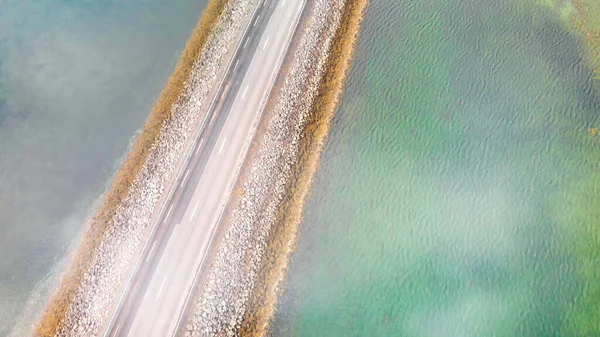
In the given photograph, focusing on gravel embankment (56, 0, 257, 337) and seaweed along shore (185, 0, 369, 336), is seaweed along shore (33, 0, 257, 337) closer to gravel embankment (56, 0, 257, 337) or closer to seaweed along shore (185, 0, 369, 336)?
gravel embankment (56, 0, 257, 337)

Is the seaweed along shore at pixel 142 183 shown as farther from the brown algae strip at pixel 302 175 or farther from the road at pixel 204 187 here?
the brown algae strip at pixel 302 175

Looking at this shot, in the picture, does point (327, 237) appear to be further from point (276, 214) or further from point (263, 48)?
point (263, 48)

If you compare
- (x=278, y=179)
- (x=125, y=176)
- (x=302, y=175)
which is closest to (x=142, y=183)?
(x=125, y=176)

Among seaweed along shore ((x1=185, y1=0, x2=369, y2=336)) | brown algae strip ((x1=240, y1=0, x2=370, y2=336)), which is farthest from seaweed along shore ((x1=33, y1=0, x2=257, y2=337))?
brown algae strip ((x1=240, y1=0, x2=370, y2=336))

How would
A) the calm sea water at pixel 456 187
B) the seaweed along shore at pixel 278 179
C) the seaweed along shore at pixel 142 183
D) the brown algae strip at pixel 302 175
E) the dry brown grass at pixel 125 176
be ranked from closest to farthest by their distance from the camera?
1. the seaweed along shore at pixel 142 183
2. the dry brown grass at pixel 125 176
3. the seaweed along shore at pixel 278 179
4. the brown algae strip at pixel 302 175
5. the calm sea water at pixel 456 187

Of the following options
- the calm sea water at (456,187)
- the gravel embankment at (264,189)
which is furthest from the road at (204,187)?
the calm sea water at (456,187)

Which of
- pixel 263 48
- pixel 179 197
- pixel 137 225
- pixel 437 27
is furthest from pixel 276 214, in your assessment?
pixel 437 27

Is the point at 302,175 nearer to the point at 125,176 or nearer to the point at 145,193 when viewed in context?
the point at 145,193

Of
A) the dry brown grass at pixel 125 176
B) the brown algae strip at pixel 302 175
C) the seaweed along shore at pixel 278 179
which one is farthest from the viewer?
the brown algae strip at pixel 302 175
